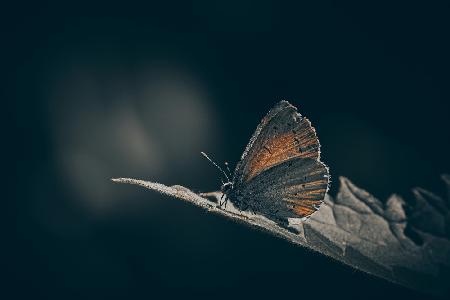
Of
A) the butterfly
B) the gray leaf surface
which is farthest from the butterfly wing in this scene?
the gray leaf surface

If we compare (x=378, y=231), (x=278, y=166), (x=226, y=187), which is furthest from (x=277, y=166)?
(x=378, y=231)

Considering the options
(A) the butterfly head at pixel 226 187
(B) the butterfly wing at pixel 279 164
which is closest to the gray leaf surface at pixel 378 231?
(A) the butterfly head at pixel 226 187

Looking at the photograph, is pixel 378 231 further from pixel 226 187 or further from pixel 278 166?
pixel 226 187

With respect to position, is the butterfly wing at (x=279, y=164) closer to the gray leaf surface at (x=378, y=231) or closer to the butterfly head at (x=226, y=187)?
the butterfly head at (x=226, y=187)

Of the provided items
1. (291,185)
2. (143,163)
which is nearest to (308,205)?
(291,185)

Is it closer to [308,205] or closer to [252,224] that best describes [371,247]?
[308,205]

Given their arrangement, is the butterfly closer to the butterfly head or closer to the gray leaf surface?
the butterfly head
